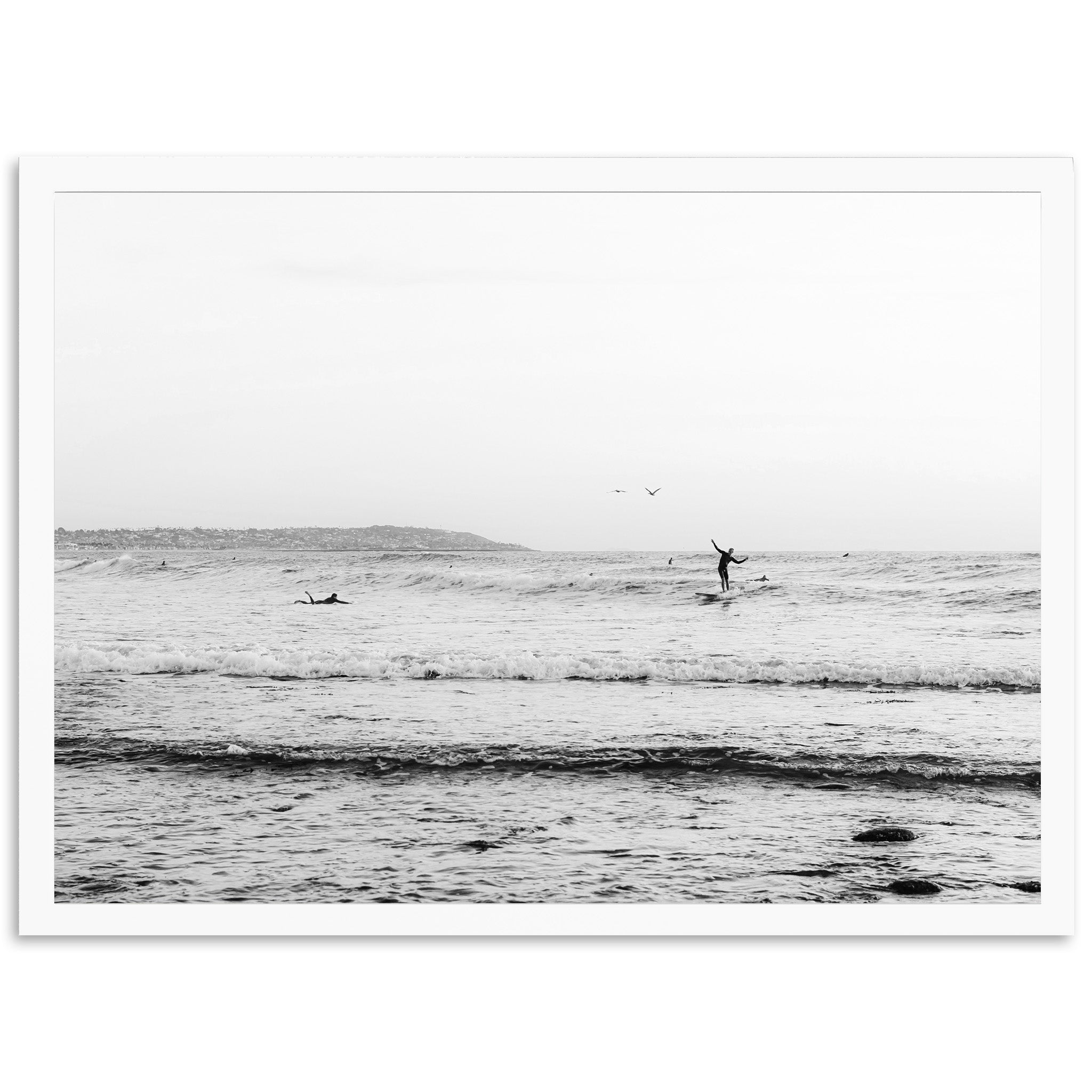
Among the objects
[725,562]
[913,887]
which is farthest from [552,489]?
[913,887]

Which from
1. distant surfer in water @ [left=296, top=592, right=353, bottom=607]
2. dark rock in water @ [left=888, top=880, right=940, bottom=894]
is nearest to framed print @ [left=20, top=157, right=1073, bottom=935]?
dark rock in water @ [left=888, top=880, right=940, bottom=894]

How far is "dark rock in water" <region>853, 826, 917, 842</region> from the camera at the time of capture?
8.45ft

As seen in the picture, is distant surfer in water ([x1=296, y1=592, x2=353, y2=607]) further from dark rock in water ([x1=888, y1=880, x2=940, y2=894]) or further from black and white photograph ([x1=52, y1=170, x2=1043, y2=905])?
dark rock in water ([x1=888, y1=880, x2=940, y2=894])

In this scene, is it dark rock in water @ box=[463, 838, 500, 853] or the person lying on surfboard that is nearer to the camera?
dark rock in water @ box=[463, 838, 500, 853]

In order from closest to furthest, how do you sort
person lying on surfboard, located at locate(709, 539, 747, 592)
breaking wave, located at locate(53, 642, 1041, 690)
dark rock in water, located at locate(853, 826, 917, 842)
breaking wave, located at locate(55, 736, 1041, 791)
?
1. dark rock in water, located at locate(853, 826, 917, 842)
2. breaking wave, located at locate(55, 736, 1041, 791)
3. person lying on surfboard, located at locate(709, 539, 747, 592)
4. breaking wave, located at locate(53, 642, 1041, 690)

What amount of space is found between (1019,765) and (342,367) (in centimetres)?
282

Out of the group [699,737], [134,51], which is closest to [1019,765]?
[699,737]

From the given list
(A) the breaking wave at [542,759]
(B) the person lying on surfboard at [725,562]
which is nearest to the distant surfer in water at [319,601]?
(A) the breaking wave at [542,759]

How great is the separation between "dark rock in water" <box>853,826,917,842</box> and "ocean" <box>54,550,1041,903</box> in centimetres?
2

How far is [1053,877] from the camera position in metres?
2.48

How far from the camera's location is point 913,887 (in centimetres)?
239

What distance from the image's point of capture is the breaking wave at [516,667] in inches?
137

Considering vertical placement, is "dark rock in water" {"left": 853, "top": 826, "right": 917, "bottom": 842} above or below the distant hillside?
below

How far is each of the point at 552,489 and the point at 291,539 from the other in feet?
3.69
